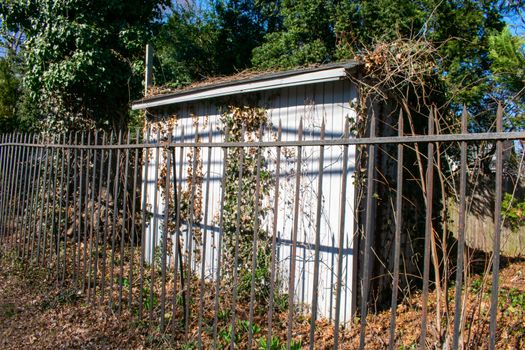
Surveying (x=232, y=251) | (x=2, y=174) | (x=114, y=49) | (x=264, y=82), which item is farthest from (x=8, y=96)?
(x=264, y=82)

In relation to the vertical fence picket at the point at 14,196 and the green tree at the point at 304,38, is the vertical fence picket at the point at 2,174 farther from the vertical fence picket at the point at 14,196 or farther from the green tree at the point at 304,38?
the green tree at the point at 304,38

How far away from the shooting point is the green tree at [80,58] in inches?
343

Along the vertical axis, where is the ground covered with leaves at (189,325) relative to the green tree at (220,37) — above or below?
below

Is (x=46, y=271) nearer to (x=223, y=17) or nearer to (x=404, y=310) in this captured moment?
(x=404, y=310)

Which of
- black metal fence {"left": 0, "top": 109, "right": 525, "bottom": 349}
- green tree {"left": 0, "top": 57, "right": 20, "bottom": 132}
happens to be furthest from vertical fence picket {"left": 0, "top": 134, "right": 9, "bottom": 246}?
green tree {"left": 0, "top": 57, "right": 20, "bottom": 132}

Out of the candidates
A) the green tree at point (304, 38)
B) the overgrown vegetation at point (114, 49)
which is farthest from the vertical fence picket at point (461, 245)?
the green tree at point (304, 38)

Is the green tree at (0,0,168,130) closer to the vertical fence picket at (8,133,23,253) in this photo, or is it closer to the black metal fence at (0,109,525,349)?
the vertical fence picket at (8,133,23,253)

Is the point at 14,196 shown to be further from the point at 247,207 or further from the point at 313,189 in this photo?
the point at 313,189

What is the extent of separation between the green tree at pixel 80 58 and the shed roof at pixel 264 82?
2.61 meters

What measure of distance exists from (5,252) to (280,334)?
5.19 meters

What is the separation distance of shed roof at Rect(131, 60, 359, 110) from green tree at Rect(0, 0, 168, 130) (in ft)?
8.55

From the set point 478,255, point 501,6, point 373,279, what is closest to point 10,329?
point 373,279

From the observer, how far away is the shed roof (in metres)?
4.48

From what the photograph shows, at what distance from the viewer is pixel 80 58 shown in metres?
8.59
